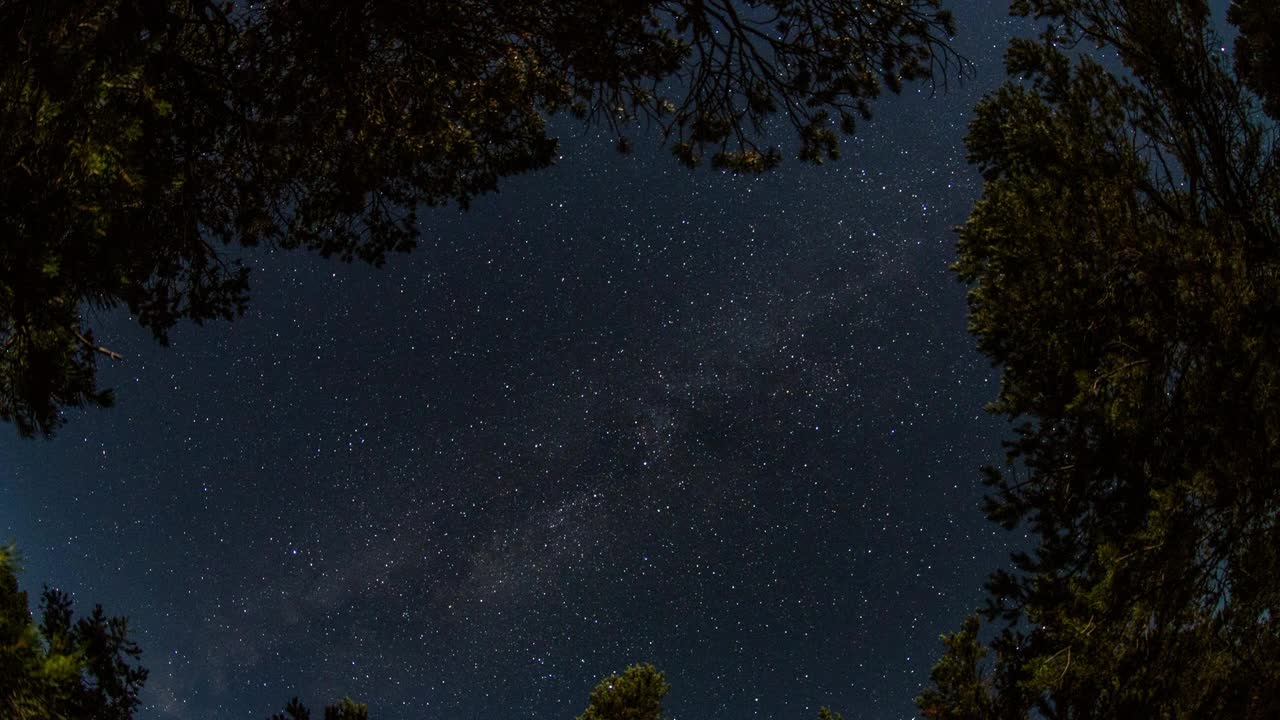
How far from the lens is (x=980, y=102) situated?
6.70m

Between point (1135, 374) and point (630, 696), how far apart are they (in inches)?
240

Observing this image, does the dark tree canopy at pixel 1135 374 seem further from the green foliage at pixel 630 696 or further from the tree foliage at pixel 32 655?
the tree foliage at pixel 32 655

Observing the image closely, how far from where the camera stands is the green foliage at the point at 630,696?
8625mm

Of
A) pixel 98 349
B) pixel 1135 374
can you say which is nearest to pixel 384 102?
pixel 98 349

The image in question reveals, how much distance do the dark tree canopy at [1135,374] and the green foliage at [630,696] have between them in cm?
364

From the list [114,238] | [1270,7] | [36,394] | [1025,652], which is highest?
[1270,7]

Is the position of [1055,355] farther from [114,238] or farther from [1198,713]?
[114,238]

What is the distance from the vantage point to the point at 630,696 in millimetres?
8695

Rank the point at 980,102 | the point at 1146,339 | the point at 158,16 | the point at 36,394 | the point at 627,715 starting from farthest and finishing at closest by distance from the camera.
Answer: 1. the point at 627,715
2. the point at 980,102
3. the point at 1146,339
4. the point at 158,16
5. the point at 36,394

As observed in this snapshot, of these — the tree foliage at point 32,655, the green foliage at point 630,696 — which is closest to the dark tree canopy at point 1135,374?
the green foliage at point 630,696

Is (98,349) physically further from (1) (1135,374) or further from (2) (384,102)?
(1) (1135,374)

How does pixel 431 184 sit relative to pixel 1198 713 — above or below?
above

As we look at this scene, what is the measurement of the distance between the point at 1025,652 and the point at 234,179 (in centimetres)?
690

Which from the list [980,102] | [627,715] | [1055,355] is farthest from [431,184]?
[627,715]
